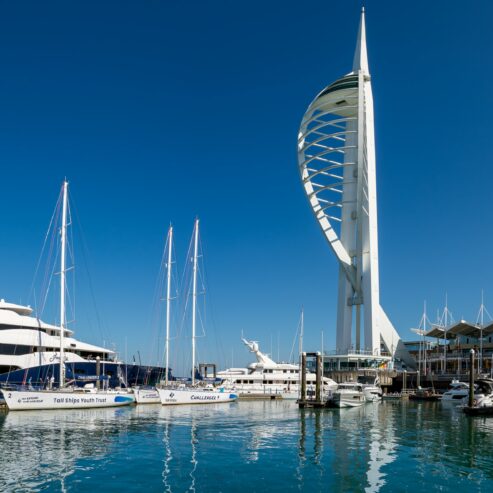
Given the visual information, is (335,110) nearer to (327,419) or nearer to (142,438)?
(327,419)

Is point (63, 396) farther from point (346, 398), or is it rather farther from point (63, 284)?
point (346, 398)

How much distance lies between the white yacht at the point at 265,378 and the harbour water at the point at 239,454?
1221 inches

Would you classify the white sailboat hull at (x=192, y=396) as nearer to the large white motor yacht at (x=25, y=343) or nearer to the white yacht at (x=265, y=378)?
the white yacht at (x=265, y=378)

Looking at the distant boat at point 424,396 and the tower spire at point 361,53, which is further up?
the tower spire at point 361,53

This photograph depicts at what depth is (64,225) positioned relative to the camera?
47.9 meters

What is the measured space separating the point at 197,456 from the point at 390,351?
211 feet

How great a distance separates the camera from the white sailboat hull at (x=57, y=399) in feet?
137

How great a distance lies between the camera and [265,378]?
74.8 m

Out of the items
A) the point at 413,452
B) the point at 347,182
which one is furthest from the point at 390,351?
the point at 413,452

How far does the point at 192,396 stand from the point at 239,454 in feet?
95.5

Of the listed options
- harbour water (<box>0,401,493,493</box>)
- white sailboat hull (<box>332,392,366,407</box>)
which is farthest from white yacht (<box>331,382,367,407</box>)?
harbour water (<box>0,401,493,493</box>)

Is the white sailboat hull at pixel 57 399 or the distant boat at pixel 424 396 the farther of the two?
the distant boat at pixel 424 396

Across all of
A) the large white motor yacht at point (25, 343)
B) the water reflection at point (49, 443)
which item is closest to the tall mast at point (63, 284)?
the water reflection at point (49, 443)

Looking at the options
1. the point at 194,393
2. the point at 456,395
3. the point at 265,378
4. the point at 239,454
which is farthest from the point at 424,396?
the point at 239,454
